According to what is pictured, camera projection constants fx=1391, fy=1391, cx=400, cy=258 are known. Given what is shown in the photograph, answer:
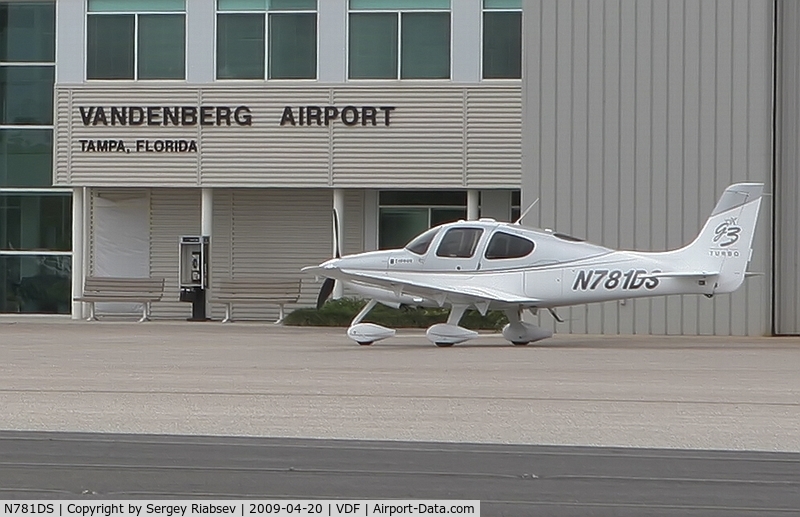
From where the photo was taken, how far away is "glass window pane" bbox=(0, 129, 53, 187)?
32.1 m

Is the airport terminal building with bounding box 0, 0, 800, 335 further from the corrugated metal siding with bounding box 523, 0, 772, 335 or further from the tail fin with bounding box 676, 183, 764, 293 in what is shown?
the tail fin with bounding box 676, 183, 764, 293

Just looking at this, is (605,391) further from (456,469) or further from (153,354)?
(153,354)

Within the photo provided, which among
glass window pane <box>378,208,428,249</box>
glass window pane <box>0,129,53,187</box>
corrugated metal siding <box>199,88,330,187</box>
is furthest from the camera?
glass window pane <box>0,129,53,187</box>

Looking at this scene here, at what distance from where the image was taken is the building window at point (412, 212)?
31.5m

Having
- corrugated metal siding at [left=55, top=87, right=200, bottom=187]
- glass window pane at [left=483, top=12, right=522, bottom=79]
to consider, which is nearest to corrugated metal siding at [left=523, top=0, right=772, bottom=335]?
glass window pane at [left=483, top=12, right=522, bottom=79]

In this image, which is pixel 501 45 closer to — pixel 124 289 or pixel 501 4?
pixel 501 4

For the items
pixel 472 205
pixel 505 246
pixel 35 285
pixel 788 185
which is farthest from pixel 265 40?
pixel 788 185

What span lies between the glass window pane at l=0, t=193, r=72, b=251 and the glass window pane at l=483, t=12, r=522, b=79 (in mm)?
10300

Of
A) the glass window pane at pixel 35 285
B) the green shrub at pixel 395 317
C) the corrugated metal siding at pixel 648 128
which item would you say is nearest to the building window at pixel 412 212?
the green shrub at pixel 395 317

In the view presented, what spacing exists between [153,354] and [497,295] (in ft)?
16.5

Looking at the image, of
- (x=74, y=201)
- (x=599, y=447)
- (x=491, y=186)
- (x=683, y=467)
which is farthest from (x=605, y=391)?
(x=74, y=201)

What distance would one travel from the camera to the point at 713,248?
64.8ft

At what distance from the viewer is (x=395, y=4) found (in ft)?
99.5

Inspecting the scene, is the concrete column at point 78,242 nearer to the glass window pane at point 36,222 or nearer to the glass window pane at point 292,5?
the glass window pane at point 36,222
